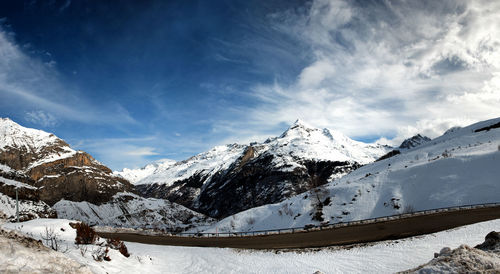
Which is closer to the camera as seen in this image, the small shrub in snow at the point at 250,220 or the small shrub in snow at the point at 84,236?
the small shrub in snow at the point at 84,236

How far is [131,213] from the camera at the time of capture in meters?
151

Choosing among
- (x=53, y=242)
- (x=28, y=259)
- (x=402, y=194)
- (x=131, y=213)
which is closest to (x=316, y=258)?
(x=53, y=242)

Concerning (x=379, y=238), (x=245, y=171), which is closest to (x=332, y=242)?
(x=379, y=238)

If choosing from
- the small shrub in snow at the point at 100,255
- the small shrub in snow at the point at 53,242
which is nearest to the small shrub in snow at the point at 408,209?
the small shrub in snow at the point at 100,255

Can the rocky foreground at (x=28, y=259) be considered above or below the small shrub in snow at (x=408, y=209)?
above

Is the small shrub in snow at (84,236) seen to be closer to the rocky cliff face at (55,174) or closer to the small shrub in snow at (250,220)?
the small shrub in snow at (250,220)

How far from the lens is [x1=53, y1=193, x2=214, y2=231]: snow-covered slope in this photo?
443 ft

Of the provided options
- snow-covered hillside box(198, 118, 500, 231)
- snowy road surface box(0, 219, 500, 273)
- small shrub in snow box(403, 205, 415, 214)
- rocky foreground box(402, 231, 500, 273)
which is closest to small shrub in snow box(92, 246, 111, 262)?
snowy road surface box(0, 219, 500, 273)

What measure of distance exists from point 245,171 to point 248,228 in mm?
154456

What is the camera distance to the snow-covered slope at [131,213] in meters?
135

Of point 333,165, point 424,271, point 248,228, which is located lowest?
point 248,228

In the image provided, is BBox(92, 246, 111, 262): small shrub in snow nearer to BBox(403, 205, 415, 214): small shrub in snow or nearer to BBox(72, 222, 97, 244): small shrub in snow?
BBox(72, 222, 97, 244): small shrub in snow

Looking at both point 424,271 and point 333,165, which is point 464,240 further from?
point 333,165

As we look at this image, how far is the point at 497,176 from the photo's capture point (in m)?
32.4
